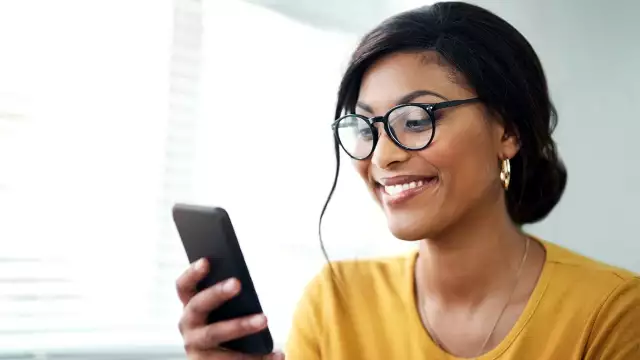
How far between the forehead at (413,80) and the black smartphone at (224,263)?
0.29 meters

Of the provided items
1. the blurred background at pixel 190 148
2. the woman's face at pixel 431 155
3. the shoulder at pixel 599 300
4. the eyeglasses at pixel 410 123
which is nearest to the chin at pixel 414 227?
the woman's face at pixel 431 155

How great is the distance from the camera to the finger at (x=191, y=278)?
910mm

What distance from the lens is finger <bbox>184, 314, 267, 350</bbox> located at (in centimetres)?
88

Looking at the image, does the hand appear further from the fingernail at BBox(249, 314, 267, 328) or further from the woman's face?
the woman's face

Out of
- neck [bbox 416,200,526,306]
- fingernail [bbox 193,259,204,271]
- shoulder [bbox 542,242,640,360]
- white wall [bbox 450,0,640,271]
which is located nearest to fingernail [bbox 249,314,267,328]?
fingernail [bbox 193,259,204,271]

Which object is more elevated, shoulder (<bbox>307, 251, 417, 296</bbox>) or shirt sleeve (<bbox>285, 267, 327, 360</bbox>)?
shoulder (<bbox>307, 251, 417, 296</bbox>)

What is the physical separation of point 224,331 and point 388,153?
0.35m

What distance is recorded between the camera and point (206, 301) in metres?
0.89

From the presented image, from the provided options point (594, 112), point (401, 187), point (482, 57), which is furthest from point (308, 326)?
point (594, 112)

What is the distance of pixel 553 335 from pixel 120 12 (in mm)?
1013

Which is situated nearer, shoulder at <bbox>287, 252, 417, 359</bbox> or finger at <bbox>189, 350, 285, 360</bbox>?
finger at <bbox>189, 350, 285, 360</bbox>

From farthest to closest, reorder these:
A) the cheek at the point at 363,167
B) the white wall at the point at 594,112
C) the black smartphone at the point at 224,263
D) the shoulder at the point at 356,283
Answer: the white wall at the point at 594,112
the shoulder at the point at 356,283
the cheek at the point at 363,167
the black smartphone at the point at 224,263

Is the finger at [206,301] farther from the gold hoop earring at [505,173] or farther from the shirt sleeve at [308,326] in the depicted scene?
the gold hoop earring at [505,173]

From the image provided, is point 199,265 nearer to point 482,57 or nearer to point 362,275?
point 362,275
